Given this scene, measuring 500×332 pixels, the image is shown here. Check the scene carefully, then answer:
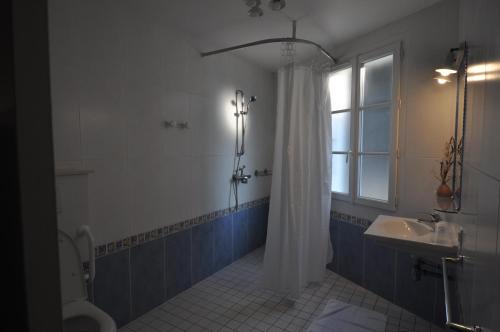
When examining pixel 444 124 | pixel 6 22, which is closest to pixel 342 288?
pixel 444 124

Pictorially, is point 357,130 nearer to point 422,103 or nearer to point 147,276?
point 422,103

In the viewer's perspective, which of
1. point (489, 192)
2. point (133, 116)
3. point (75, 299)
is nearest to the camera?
point (489, 192)

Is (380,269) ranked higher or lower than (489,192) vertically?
lower

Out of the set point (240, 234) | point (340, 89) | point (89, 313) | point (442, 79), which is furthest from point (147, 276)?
point (442, 79)

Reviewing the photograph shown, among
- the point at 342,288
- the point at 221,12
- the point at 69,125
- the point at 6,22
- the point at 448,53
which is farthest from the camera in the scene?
the point at 342,288

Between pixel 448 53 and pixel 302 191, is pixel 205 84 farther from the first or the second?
pixel 448 53

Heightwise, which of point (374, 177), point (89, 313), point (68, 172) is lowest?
point (89, 313)

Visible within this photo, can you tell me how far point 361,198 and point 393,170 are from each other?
17.2 inches

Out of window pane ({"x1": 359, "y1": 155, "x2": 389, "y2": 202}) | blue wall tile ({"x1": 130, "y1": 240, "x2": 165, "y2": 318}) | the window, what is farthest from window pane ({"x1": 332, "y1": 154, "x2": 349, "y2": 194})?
blue wall tile ({"x1": 130, "y1": 240, "x2": 165, "y2": 318})

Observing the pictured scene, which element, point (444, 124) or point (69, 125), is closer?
point (69, 125)

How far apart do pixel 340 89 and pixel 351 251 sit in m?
1.70

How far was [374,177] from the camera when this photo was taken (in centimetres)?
248

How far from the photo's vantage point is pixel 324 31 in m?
2.37

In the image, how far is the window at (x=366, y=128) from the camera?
2.29m
